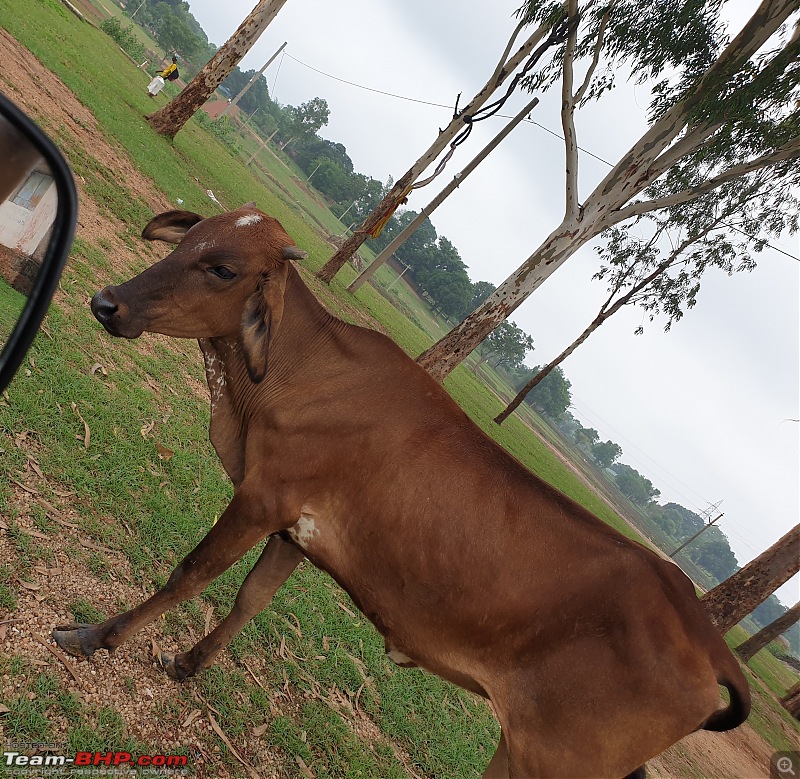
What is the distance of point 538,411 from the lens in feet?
429

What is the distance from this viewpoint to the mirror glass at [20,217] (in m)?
1.83

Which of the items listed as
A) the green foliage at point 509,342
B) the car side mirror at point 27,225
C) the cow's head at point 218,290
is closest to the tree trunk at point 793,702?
the cow's head at point 218,290

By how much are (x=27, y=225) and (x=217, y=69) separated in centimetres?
1687

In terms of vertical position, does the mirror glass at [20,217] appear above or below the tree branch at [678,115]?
below

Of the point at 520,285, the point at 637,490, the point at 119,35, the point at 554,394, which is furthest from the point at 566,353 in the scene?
the point at 637,490

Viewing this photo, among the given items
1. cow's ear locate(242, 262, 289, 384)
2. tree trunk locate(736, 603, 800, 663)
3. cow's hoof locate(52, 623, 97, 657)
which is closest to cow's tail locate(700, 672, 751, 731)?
cow's ear locate(242, 262, 289, 384)

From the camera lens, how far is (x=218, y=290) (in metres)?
3.63

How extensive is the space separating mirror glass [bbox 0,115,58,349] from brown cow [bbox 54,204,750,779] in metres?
1.33

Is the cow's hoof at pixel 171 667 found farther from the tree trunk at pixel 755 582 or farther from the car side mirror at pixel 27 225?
the tree trunk at pixel 755 582

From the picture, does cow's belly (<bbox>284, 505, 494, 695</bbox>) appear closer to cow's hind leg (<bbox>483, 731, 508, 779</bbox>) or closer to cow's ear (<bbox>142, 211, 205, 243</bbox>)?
cow's hind leg (<bbox>483, 731, 508, 779</bbox>)

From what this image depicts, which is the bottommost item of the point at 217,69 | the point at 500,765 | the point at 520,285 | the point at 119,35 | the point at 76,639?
the point at 76,639

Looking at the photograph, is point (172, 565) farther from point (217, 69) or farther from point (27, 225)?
point (217, 69)

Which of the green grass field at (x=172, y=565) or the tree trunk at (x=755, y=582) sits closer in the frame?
the green grass field at (x=172, y=565)

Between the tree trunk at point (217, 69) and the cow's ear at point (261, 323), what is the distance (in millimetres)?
15032
